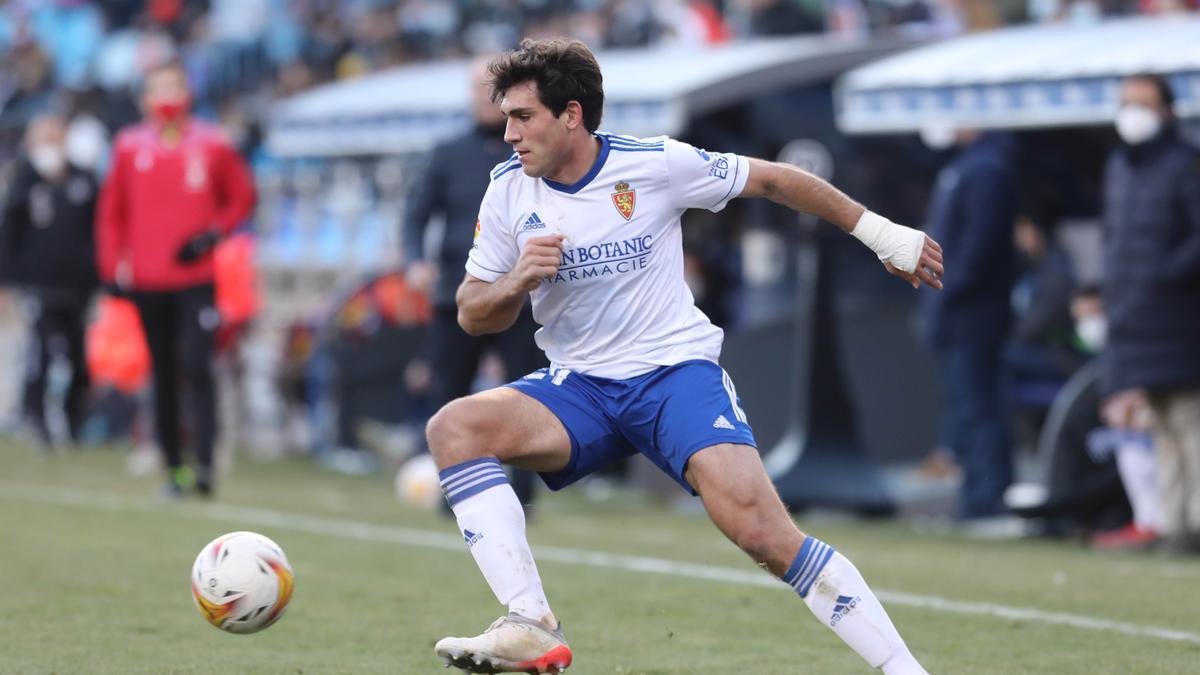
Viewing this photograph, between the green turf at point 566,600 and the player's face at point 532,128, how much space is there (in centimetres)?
164

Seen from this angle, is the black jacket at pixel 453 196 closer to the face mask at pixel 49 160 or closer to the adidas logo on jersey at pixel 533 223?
the adidas logo on jersey at pixel 533 223

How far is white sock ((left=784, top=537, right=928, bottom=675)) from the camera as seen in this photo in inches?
218

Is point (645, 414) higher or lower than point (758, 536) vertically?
higher

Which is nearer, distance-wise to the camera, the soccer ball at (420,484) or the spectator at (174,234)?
the spectator at (174,234)

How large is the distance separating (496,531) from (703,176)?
4.06 feet

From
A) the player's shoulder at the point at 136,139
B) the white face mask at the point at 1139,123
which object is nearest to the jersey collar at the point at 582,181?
the white face mask at the point at 1139,123

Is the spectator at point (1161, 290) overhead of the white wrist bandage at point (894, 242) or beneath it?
beneath

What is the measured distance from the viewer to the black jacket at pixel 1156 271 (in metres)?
10.3

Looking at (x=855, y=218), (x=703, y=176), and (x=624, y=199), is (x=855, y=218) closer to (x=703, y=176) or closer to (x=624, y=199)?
(x=703, y=176)

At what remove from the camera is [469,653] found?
5.73 meters

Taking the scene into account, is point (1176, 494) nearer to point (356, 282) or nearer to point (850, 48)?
point (850, 48)

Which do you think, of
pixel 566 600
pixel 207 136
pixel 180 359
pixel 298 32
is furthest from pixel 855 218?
pixel 298 32

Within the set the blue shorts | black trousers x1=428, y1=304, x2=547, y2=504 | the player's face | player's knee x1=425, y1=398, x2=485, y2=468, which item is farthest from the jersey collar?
black trousers x1=428, y1=304, x2=547, y2=504

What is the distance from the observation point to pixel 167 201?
12523 mm
